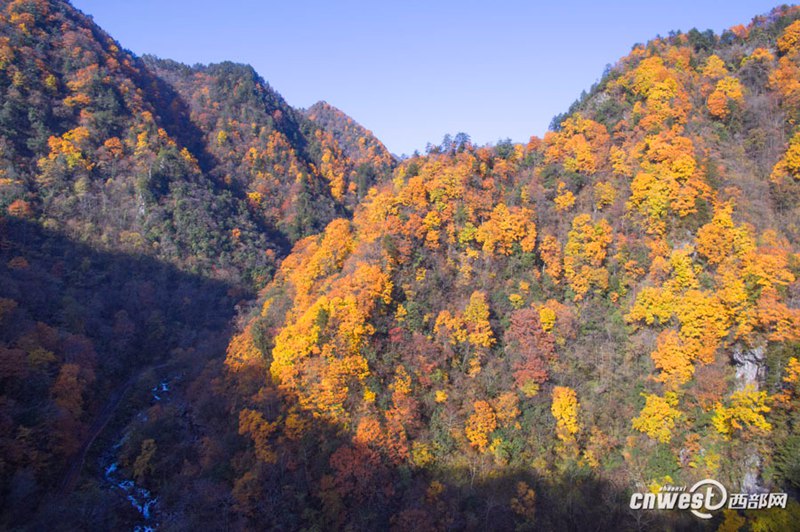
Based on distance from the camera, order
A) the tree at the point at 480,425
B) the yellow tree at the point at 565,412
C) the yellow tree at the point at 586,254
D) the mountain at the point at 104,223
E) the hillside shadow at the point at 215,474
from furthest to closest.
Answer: the yellow tree at the point at 586,254 < the mountain at the point at 104,223 < the tree at the point at 480,425 < the yellow tree at the point at 565,412 < the hillside shadow at the point at 215,474

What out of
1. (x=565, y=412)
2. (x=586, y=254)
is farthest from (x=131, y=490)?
(x=586, y=254)

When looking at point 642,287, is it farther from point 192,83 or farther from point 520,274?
point 192,83

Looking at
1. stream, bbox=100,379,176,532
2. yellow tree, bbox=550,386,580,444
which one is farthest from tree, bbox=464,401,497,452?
stream, bbox=100,379,176,532

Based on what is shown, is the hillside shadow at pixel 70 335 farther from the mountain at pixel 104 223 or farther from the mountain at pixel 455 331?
the mountain at pixel 455 331

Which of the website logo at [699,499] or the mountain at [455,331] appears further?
the mountain at [455,331]

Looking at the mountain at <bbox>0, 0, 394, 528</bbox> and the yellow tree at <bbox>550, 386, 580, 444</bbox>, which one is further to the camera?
the mountain at <bbox>0, 0, 394, 528</bbox>

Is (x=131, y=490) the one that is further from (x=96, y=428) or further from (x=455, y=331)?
(x=455, y=331)

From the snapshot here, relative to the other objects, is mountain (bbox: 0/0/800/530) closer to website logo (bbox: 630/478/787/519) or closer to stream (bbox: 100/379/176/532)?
stream (bbox: 100/379/176/532)

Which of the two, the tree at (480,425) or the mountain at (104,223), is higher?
the mountain at (104,223)

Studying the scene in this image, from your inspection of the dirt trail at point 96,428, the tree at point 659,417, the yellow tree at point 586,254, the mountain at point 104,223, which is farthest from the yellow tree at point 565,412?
the dirt trail at point 96,428
